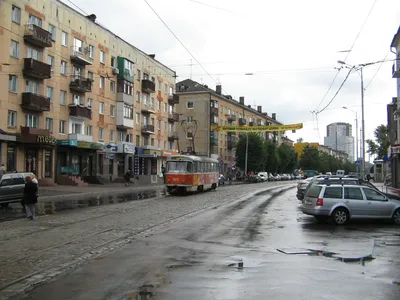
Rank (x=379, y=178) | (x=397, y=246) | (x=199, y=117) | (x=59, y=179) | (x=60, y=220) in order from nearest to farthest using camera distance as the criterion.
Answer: (x=397, y=246)
(x=60, y=220)
(x=59, y=179)
(x=379, y=178)
(x=199, y=117)

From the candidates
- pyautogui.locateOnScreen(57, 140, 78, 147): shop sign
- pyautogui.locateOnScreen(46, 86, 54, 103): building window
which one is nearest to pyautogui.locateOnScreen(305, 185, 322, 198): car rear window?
pyautogui.locateOnScreen(57, 140, 78, 147): shop sign

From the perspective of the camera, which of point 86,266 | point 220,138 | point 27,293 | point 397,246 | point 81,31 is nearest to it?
point 27,293

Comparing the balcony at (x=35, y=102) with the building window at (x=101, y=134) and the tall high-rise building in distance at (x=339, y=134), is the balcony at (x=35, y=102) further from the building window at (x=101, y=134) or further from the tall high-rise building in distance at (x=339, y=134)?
the tall high-rise building in distance at (x=339, y=134)

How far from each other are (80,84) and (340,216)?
3355 centimetres

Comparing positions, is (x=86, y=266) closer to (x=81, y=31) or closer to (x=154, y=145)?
(x=81, y=31)

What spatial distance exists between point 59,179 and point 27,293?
36232 millimetres

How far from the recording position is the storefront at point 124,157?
51.2 metres

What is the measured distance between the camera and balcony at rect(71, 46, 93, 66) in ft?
142

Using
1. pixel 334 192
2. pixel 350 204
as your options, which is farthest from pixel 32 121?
pixel 350 204

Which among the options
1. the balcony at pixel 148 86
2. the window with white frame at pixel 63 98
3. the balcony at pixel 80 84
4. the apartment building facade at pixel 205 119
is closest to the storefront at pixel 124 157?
the balcony at pixel 80 84

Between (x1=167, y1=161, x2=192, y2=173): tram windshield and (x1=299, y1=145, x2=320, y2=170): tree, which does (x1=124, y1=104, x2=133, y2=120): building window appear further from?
(x1=299, y1=145, x2=320, y2=170): tree

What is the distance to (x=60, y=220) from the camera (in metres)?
16.2

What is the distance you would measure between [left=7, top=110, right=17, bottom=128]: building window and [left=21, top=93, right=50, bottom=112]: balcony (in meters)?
1.01

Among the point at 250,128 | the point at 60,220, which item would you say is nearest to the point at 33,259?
the point at 60,220
